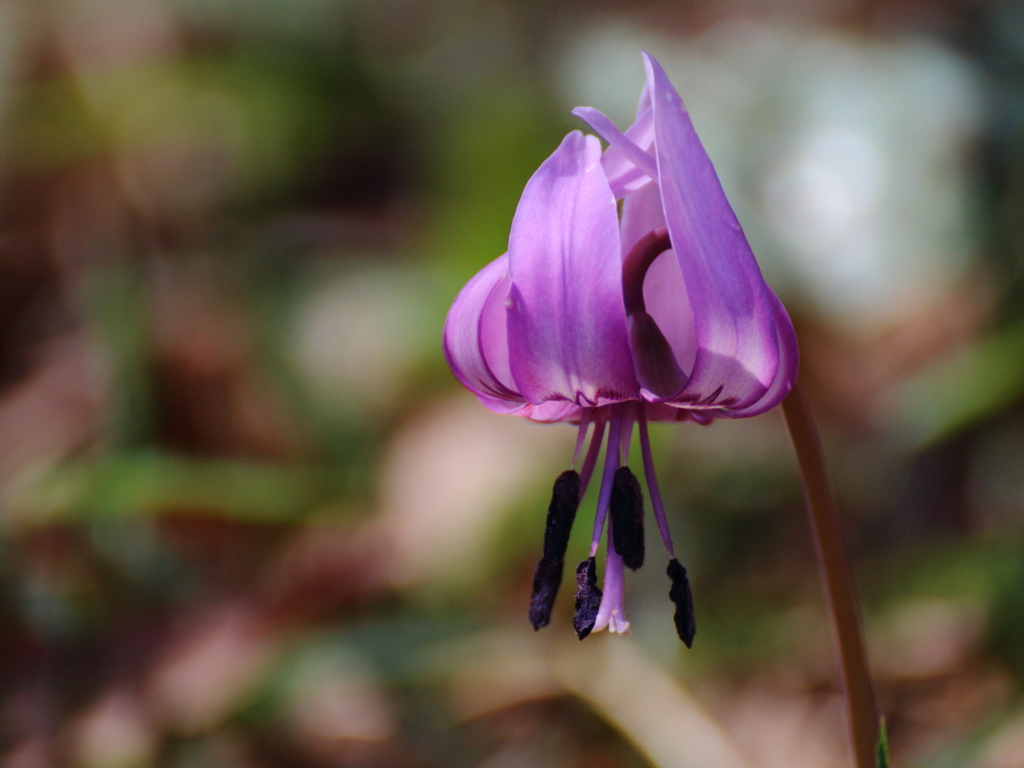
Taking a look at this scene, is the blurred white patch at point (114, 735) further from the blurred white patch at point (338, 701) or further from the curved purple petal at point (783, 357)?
the curved purple petal at point (783, 357)

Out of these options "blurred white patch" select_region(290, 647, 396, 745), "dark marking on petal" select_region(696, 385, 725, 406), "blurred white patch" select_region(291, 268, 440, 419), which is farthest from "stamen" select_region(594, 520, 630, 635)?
"blurred white patch" select_region(291, 268, 440, 419)

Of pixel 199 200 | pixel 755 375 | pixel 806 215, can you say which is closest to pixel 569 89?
pixel 806 215

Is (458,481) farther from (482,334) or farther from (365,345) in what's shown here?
(482,334)

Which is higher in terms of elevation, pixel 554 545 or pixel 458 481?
pixel 554 545

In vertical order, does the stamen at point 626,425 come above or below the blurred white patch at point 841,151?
below

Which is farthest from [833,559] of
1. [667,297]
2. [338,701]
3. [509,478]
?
[338,701]

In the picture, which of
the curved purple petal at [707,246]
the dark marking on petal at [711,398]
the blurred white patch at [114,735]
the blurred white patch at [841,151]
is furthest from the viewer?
the blurred white patch at [841,151]

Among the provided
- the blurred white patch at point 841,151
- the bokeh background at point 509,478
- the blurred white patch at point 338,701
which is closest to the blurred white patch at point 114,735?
the bokeh background at point 509,478
